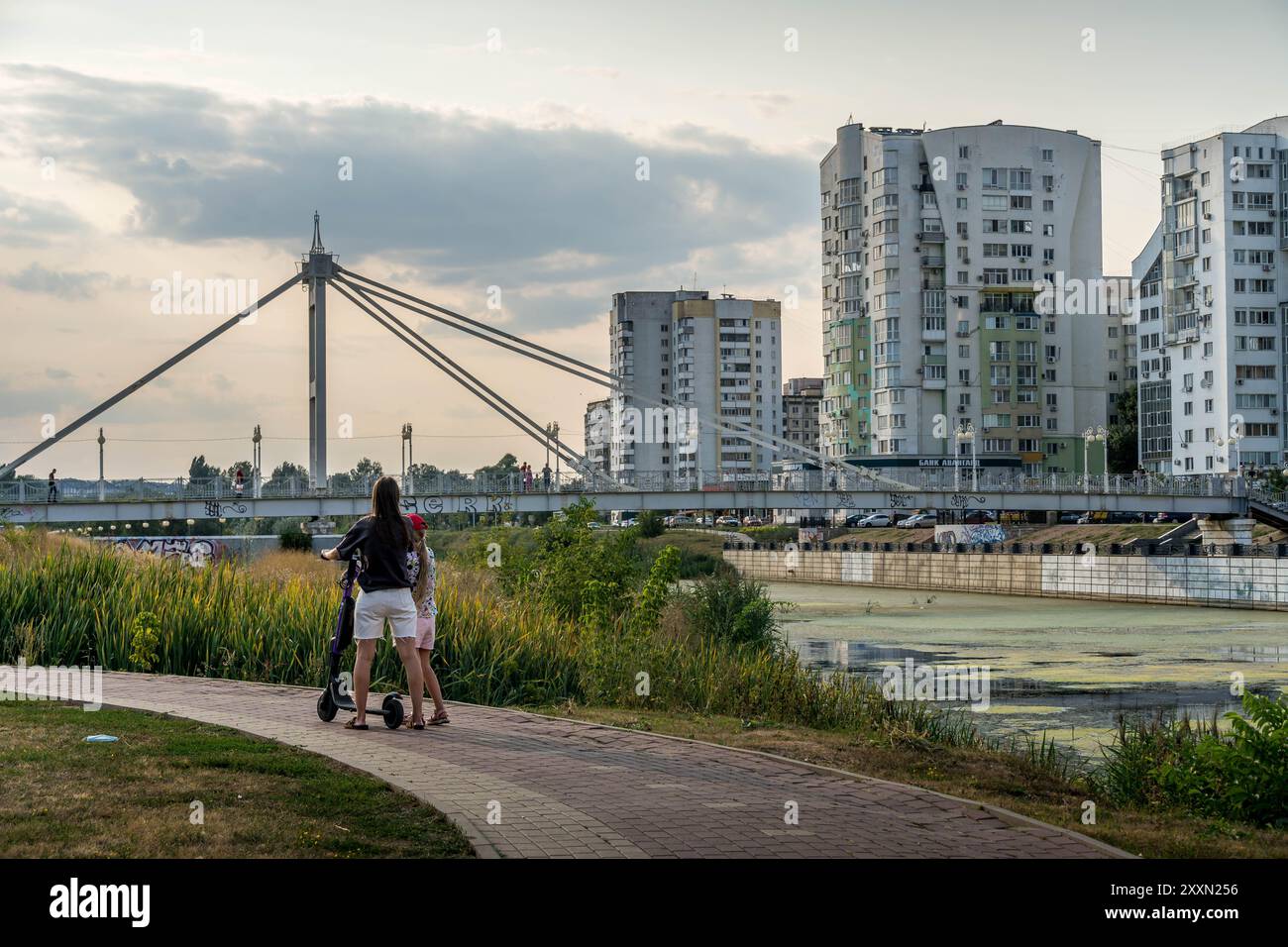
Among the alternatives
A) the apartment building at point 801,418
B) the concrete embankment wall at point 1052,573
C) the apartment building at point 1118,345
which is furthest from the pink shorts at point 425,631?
the apartment building at point 801,418

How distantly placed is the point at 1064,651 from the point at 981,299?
79.0m

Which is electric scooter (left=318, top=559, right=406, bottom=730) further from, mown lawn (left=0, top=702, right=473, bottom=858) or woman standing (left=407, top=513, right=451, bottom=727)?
mown lawn (left=0, top=702, right=473, bottom=858)

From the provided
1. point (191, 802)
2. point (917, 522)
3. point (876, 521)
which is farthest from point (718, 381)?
point (191, 802)

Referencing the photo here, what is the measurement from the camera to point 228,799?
26.1 ft

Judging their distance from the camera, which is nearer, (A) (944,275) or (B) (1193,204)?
(B) (1193,204)

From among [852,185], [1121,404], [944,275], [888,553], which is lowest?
[888,553]

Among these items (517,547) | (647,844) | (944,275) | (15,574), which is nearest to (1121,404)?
(944,275)

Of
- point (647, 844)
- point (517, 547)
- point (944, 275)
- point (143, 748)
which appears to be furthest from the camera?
point (944, 275)

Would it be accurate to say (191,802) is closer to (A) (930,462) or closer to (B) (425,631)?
(B) (425,631)

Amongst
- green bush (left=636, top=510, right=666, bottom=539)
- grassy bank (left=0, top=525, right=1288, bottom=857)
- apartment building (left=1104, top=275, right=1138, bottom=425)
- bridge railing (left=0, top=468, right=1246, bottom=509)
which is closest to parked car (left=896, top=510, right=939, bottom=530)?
bridge railing (left=0, top=468, right=1246, bottom=509)

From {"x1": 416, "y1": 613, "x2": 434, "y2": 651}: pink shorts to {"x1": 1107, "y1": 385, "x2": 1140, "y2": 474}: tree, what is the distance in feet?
329

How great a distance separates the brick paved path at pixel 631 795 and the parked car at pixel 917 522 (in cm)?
7505
